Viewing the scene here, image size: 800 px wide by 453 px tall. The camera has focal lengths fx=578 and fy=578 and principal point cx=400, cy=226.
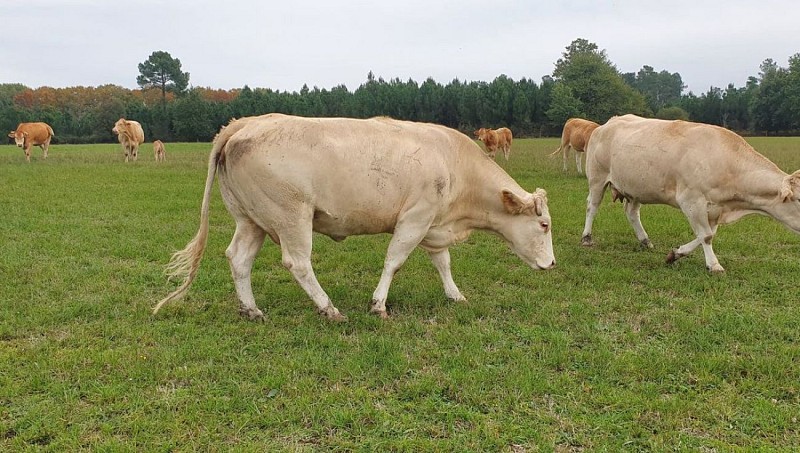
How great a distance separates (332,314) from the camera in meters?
5.61

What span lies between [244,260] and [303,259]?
2.28 ft

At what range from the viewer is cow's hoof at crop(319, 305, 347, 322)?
558cm

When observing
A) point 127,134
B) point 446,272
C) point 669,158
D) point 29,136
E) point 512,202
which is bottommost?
point 446,272

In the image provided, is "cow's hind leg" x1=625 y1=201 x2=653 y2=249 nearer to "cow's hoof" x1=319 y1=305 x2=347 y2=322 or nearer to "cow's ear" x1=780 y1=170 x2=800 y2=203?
"cow's ear" x1=780 y1=170 x2=800 y2=203

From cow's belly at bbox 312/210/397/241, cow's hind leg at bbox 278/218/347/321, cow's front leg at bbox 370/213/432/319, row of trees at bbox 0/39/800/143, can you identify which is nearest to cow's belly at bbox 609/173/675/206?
cow's front leg at bbox 370/213/432/319

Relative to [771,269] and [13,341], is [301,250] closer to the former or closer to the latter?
[13,341]

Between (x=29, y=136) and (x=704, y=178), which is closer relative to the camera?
(x=704, y=178)

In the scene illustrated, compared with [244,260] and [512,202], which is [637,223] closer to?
[512,202]

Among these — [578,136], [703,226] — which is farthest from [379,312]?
[578,136]

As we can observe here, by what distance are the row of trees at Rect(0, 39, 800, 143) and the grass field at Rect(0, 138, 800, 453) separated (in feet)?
205

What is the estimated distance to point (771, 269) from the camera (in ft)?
24.3

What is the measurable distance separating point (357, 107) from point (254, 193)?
74340 mm

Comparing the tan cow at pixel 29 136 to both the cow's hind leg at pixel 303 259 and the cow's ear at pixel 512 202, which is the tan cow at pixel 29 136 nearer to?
the cow's hind leg at pixel 303 259

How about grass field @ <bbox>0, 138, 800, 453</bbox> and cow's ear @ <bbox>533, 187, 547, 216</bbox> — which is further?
cow's ear @ <bbox>533, 187, 547, 216</bbox>
